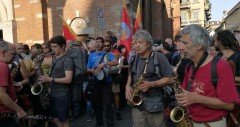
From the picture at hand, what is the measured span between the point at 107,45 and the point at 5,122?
12.9ft

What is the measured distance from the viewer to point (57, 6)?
18344 millimetres

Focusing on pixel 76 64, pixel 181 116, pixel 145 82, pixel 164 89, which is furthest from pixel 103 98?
pixel 181 116

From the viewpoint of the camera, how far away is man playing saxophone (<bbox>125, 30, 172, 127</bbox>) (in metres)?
4.44

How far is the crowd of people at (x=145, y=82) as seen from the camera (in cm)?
293

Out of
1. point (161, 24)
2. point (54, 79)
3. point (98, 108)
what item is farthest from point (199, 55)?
point (161, 24)

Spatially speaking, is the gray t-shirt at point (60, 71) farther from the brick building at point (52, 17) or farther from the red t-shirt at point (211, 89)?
the brick building at point (52, 17)

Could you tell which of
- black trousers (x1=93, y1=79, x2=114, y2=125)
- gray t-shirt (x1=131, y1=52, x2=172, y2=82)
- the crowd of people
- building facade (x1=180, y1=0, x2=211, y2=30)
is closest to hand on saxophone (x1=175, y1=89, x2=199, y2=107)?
the crowd of people

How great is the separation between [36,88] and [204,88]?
3.38 m

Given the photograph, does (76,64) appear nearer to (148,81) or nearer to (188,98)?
(148,81)

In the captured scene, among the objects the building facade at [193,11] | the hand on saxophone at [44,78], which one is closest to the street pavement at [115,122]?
the hand on saxophone at [44,78]

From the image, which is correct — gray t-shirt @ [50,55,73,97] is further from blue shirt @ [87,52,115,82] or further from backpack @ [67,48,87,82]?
blue shirt @ [87,52,115,82]

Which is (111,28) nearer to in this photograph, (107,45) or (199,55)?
(107,45)

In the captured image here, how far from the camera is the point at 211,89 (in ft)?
9.59

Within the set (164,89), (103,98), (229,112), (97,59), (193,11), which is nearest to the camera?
(229,112)
